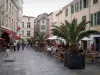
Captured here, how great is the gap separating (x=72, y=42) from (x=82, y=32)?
1.07 m

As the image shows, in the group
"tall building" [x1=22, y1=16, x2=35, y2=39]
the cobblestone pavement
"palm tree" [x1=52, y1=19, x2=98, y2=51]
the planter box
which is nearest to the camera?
the cobblestone pavement

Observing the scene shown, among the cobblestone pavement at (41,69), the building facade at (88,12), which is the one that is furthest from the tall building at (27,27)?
the cobblestone pavement at (41,69)

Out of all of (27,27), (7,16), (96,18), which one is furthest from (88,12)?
(27,27)

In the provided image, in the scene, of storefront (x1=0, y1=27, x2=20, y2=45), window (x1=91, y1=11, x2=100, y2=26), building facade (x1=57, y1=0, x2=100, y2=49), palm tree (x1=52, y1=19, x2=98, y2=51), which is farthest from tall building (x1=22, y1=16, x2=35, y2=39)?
palm tree (x1=52, y1=19, x2=98, y2=51)

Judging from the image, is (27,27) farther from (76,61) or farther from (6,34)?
(76,61)

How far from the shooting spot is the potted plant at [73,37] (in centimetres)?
1600

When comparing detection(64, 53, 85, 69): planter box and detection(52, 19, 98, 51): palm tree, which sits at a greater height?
detection(52, 19, 98, 51): palm tree

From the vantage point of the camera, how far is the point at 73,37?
1722 cm

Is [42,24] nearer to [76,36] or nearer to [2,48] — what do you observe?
[2,48]

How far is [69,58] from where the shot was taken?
53.2 feet

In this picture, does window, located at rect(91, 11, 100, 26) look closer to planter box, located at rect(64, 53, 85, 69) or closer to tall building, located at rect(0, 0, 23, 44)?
tall building, located at rect(0, 0, 23, 44)

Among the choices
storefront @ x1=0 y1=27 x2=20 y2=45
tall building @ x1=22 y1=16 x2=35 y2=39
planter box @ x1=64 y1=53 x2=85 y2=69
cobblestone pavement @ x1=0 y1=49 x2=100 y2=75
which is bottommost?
cobblestone pavement @ x1=0 y1=49 x2=100 y2=75

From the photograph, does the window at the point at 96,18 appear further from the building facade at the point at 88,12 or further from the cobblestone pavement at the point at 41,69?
the cobblestone pavement at the point at 41,69

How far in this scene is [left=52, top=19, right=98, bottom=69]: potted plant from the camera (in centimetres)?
1600
